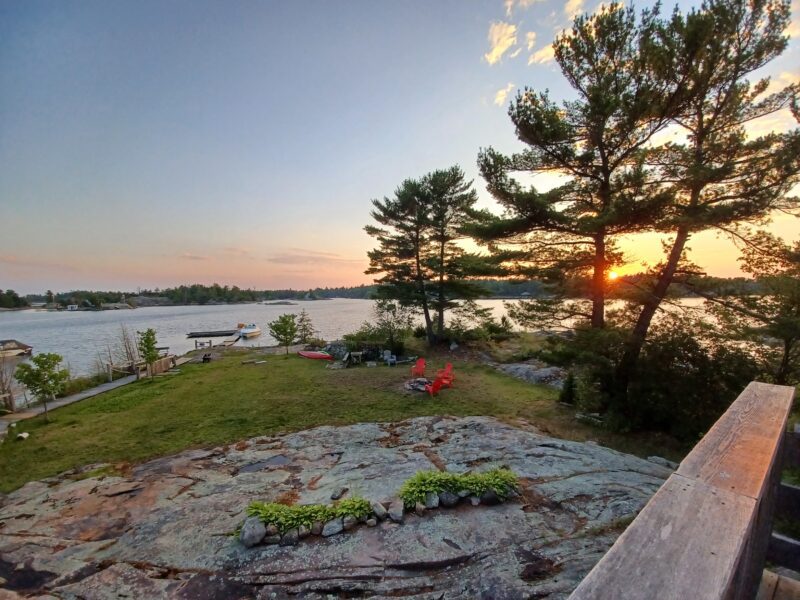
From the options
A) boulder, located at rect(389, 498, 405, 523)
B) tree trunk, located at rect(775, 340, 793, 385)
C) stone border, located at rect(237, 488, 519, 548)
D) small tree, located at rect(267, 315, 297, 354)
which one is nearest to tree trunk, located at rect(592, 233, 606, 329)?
tree trunk, located at rect(775, 340, 793, 385)

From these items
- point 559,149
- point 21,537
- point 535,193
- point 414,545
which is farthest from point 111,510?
point 559,149

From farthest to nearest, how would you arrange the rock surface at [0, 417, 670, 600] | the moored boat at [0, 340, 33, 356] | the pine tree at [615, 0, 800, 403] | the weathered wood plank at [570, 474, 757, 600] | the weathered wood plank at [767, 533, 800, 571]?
the moored boat at [0, 340, 33, 356] < the pine tree at [615, 0, 800, 403] < the rock surface at [0, 417, 670, 600] < the weathered wood plank at [767, 533, 800, 571] < the weathered wood plank at [570, 474, 757, 600]

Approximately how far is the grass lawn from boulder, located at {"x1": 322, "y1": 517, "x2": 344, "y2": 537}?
395cm

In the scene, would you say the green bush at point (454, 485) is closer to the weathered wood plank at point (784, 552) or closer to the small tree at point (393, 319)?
the weathered wood plank at point (784, 552)

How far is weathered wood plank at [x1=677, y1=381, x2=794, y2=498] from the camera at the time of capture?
967 millimetres

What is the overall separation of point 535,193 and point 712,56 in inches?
139

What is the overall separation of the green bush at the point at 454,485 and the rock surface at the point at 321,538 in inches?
5.9

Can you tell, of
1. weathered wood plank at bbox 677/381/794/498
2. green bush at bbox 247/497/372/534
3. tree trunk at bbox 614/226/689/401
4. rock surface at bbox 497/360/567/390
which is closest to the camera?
weathered wood plank at bbox 677/381/794/498

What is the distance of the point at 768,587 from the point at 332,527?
3251 mm

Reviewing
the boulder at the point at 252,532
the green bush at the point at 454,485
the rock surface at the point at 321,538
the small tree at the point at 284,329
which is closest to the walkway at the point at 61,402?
the rock surface at the point at 321,538

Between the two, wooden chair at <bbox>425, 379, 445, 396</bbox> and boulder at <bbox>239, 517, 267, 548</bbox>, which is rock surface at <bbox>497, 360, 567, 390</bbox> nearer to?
wooden chair at <bbox>425, 379, 445, 396</bbox>

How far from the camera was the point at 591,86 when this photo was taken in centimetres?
668

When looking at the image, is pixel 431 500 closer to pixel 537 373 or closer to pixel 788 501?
pixel 788 501

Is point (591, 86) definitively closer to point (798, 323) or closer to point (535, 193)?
point (535, 193)
